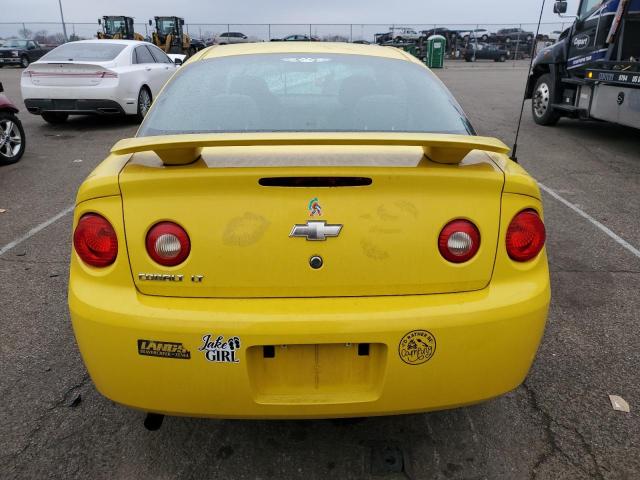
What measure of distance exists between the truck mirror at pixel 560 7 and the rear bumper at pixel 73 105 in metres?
7.78

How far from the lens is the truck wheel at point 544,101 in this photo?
10.0m

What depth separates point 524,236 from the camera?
1993mm

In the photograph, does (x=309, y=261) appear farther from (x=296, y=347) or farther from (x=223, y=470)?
(x=223, y=470)

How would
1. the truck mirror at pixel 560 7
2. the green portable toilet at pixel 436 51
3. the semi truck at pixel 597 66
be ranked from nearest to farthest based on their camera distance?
the semi truck at pixel 597 66 < the truck mirror at pixel 560 7 < the green portable toilet at pixel 436 51

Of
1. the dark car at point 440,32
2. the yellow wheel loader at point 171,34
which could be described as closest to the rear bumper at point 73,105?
the yellow wheel loader at point 171,34

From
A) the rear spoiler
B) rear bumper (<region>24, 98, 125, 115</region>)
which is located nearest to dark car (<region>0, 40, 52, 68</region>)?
rear bumper (<region>24, 98, 125, 115</region>)

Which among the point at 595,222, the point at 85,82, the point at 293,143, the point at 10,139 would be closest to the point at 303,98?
the point at 293,143

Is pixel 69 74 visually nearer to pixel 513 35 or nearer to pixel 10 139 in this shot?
pixel 10 139

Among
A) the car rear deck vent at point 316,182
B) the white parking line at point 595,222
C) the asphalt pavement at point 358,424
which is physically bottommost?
the asphalt pavement at point 358,424

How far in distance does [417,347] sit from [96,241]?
1.17 m

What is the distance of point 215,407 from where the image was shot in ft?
6.21

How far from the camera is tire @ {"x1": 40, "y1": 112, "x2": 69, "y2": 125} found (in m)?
10.5

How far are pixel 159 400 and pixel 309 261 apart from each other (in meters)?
0.72

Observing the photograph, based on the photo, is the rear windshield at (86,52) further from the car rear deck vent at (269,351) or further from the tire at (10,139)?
the car rear deck vent at (269,351)
